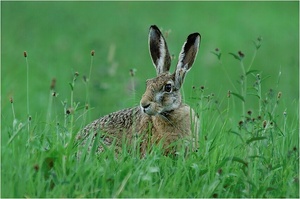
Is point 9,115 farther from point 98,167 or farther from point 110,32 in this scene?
point 110,32

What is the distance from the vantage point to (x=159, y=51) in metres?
8.41

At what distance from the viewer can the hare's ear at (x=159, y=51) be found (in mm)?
8352

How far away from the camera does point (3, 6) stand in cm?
1825

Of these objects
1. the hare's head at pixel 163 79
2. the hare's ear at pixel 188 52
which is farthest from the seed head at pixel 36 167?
→ the hare's ear at pixel 188 52

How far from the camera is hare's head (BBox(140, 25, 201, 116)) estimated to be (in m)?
7.89

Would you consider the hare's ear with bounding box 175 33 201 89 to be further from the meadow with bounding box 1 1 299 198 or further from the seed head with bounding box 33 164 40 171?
the seed head with bounding box 33 164 40 171

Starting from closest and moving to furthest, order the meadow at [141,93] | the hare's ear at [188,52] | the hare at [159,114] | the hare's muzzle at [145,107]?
the meadow at [141,93]
the hare's muzzle at [145,107]
the hare at [159,114]
the hare's ear at [188,52]

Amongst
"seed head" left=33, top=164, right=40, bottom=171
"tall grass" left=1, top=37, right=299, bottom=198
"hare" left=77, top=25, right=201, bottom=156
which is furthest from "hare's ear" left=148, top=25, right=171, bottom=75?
"seed head" left=33, top=164, right=40, bottom=171

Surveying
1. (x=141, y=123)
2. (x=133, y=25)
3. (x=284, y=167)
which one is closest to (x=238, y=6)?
(x=133, y=25)

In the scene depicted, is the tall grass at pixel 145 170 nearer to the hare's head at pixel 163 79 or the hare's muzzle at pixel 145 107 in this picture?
the hare's muzzle at pixel 145 107

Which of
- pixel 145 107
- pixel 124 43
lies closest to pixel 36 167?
pixel 145 107

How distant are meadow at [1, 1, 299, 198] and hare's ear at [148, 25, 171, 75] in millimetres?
192

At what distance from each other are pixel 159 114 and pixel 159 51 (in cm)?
61

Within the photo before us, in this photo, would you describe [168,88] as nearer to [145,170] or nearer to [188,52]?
[188,52]
